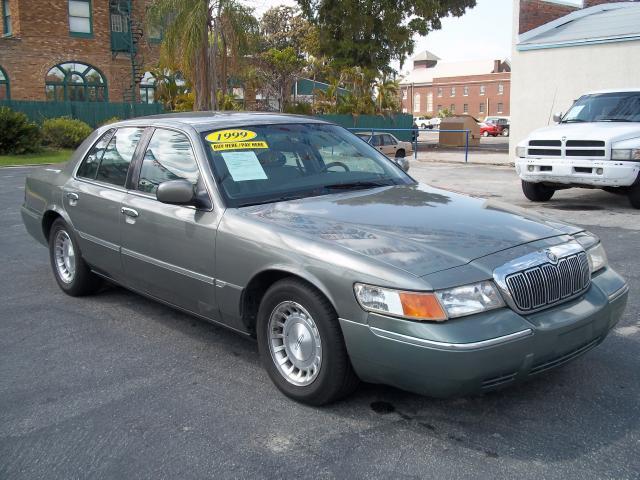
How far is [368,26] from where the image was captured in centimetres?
3403

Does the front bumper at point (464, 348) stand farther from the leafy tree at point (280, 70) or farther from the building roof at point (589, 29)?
the leafy tree at point (280, 70)

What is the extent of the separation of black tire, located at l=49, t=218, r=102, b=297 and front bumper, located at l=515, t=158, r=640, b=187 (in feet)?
25.0

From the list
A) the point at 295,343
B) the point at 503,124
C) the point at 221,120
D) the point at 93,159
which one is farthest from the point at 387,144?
the point at 503,124

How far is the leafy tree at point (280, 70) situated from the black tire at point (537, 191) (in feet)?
89.5

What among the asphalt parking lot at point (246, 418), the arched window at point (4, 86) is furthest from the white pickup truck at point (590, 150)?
the arched window at point (4, 86)

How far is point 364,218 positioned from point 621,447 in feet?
5.62

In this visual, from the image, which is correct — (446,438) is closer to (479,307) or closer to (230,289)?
(479,307)

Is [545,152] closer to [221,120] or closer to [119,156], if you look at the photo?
[221,120]

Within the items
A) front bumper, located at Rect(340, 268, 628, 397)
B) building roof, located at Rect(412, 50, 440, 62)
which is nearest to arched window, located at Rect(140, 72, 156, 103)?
front bumper, located at Rect(340, 268, 628, 397)

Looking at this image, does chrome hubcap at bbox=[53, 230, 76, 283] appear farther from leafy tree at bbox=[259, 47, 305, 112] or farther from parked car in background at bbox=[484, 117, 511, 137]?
parked car in background at bbox=[484, 117, 511, 137]

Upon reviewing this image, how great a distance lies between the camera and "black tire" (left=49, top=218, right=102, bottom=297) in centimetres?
564

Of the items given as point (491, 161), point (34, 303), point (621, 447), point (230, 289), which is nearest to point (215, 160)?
point (230, 289)

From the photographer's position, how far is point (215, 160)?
438cm

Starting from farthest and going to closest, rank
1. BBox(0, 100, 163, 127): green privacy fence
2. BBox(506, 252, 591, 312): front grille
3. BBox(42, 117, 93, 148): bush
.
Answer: BBox(0, 100, 163, 127): green privacy fence → BBox(42, 117, 93, 148): bush → BBox(506, 252, 591, 312): front grille
